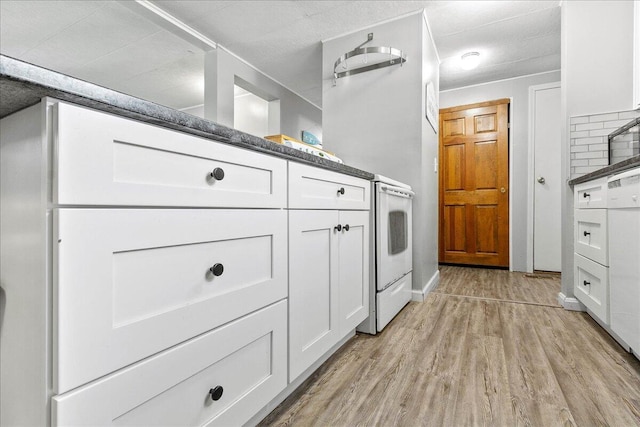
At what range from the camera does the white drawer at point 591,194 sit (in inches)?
63.8

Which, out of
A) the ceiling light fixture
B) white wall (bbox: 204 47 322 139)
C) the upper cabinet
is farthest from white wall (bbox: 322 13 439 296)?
the upper cabinet

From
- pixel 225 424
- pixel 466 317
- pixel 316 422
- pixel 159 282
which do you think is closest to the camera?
pixel 159 282

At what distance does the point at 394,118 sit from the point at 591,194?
1.37 m

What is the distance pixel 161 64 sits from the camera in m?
3.56

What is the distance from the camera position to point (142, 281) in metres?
0.60

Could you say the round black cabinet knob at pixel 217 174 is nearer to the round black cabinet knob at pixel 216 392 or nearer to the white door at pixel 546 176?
the round black cabinet knob at pixel 216 392

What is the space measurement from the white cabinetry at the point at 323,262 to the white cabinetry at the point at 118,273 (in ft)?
0.84

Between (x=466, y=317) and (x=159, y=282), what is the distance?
1.92m

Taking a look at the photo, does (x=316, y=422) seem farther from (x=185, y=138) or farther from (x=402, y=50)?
(x=402, y=50)

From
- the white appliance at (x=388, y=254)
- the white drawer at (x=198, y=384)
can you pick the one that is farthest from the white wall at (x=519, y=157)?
the white drawer at (x=198, y=384)

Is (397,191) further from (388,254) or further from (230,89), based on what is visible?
(230,89)

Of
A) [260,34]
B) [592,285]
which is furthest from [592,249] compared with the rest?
[260,34]

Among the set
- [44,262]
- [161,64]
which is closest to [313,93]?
[161,64]

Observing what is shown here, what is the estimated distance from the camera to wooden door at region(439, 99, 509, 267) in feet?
12.2
